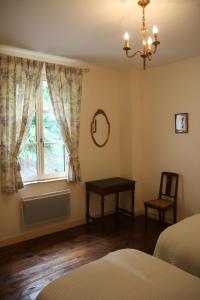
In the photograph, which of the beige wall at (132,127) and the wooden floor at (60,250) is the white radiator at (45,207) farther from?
the beige wall at (132,127)

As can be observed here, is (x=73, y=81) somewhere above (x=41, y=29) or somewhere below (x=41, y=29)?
below

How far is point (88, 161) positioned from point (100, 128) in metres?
0.62

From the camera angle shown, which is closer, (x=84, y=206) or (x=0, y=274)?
(x=0, y=274)

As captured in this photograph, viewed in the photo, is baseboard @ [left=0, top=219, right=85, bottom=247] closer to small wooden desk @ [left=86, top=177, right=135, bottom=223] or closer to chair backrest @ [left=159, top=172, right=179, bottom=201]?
small wooden desk @ [left=86, top=177, right=135, bottom=223]

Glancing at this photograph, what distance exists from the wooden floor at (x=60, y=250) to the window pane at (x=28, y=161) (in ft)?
3.14

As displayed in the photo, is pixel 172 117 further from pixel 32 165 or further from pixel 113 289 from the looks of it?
pixel 113 289

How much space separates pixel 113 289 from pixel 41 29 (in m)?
2.54

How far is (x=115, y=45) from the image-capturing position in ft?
10.5

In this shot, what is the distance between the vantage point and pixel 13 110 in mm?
3342

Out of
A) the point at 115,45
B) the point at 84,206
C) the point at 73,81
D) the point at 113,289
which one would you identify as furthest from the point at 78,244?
the point at 115,45

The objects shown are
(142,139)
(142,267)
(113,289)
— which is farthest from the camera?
(142,139)

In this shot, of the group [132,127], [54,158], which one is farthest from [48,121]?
[132,127]

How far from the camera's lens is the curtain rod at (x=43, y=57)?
333 centimetres

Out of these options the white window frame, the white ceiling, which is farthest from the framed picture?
the white window frame
